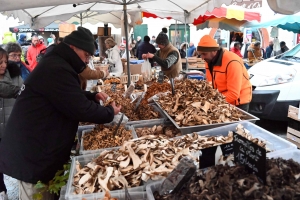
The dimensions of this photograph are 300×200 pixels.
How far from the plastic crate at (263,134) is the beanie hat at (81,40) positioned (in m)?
1.18

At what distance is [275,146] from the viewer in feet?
7.55

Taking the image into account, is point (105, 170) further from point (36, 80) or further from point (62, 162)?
point (36, 80)

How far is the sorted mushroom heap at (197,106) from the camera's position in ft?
9.04

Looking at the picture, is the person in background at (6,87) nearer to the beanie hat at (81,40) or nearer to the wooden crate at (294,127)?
the beanie hat at (81,40)

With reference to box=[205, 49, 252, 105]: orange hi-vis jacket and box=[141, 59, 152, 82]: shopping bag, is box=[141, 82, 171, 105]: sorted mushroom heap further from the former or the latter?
box=[141, 59, 152, 82]: shopping bag

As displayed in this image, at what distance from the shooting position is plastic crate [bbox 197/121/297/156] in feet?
7.43

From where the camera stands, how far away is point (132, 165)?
78.5 inches

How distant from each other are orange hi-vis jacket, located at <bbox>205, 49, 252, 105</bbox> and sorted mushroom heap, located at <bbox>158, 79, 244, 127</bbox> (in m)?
0.49

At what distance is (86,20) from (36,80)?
34.3 feet

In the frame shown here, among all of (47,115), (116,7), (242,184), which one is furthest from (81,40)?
(116,7)

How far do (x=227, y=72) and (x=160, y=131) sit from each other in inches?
44.0

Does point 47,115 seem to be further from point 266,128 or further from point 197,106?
point 266,128

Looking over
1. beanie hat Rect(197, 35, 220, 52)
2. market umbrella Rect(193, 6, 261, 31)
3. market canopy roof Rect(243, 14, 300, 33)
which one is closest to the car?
beanie hat Rect(197, 35, 220, 52)

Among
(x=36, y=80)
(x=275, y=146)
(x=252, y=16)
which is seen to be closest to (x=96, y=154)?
(x=36, y=80)
